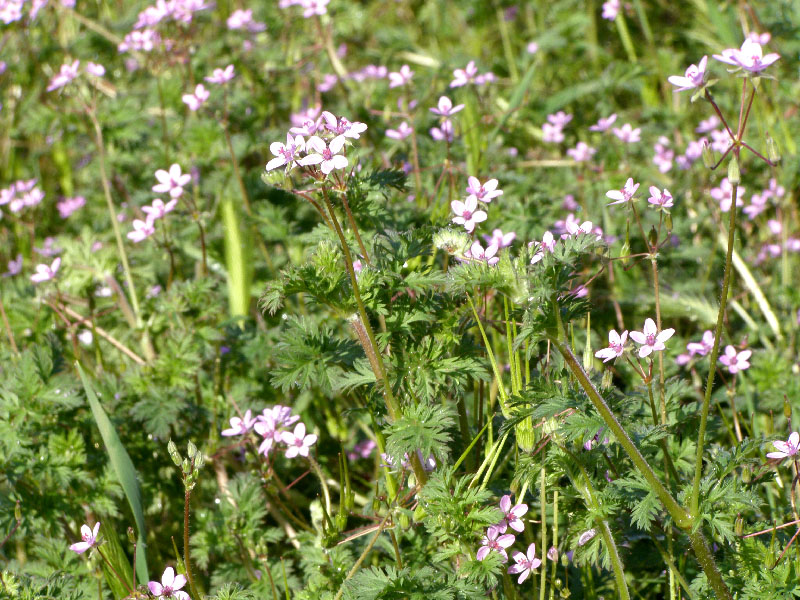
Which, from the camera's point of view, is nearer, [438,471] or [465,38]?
[438,471]

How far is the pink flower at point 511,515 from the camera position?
201 cm

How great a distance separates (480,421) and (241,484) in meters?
0.89

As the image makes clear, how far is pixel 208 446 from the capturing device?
2.89 m

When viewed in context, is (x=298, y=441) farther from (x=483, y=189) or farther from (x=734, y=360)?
(x=734, y=360)

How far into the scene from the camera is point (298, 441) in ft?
8.07

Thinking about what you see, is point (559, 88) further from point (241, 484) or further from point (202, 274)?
point (241, 484)

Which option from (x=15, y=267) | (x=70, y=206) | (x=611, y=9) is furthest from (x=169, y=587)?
(x=611, y=9)

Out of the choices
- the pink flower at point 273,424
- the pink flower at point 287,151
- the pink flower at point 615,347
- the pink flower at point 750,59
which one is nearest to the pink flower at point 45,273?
the pink flower at point 273,424

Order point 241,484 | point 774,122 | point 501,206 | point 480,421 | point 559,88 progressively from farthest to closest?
point 559,88, point 774,122, point 501,206, point 241,484, point 480,421

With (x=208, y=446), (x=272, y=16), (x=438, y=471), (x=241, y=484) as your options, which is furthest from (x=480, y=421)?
(x=272, y=16)

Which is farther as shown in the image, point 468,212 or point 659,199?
point 468,212

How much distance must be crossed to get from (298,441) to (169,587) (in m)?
0.60

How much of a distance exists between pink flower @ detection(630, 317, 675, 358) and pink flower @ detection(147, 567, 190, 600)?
134cm

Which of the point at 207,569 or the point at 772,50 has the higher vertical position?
the point at 772,50
